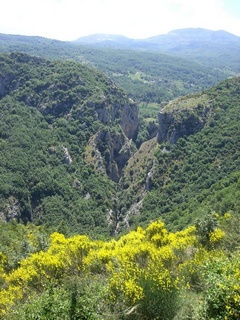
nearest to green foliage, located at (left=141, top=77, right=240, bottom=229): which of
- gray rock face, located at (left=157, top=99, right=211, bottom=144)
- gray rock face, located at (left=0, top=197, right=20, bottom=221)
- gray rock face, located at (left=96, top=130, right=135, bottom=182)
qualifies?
gray rock face, located at (left=157, top=99, right=211, bottom=144)

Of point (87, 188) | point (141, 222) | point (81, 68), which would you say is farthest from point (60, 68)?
point (141, 222)

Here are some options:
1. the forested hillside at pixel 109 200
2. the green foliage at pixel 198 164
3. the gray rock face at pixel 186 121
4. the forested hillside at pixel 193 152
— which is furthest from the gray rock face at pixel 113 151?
the gray rock face at pixel 186 121

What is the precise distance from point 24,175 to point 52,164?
16630mm

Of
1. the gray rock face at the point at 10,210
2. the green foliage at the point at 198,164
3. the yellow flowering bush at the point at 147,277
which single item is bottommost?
the gray rock face at the point at 10,210

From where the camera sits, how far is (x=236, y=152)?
114 m

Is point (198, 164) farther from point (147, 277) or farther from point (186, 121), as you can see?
point (147, 277)

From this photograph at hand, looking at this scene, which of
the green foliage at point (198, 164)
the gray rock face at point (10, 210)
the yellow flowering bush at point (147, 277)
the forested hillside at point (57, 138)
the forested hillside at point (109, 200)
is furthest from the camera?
the forested hillside at point (57, 138)

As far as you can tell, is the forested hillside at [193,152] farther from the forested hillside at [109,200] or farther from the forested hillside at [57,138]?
the forested hillside at [57,138]

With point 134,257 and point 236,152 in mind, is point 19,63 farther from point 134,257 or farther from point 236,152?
point 134,257

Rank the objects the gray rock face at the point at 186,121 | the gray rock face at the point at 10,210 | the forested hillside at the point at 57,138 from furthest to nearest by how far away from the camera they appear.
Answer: the gray rock face at the point at 186,121 < the forested hillside at the point at 57,138 < the gray rock face at the point at 10,210

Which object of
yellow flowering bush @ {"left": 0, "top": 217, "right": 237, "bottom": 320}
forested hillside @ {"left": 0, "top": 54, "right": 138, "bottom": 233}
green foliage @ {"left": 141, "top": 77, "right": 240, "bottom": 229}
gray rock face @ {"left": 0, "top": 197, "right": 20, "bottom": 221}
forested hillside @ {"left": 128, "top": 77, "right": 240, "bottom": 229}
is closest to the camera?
yellow flowering bush @ {"left": 0, "top": 217, "right": 237, "bottom": 320}

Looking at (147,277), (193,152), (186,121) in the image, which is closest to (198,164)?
(193,152)

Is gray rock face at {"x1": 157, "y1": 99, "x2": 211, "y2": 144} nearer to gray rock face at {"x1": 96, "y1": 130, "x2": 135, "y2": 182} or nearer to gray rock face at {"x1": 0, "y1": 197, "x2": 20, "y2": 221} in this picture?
gray rock face at {"x1": 96, "y1": 130, "x2": 135, "y2": 182}

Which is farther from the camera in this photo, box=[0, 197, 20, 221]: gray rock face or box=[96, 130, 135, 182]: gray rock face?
→ box=[96, 130, 135, 182]: gray rock face
